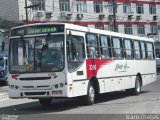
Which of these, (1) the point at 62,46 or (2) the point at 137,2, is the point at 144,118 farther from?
(2) the point at 137,2

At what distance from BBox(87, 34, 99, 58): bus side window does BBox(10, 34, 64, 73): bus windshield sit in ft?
6.07

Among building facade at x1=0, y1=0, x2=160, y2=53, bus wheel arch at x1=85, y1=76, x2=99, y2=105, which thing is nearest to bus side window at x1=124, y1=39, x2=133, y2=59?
bus wheel arch at x1=85, y1=76, x2=99, y2=105

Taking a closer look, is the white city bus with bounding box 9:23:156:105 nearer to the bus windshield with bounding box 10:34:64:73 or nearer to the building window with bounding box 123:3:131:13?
the bus windshield with bounding box 10:34:64:73

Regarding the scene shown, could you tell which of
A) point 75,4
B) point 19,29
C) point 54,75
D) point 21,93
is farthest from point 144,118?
point 75,4

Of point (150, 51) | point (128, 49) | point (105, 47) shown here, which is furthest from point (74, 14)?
point (105, 47)

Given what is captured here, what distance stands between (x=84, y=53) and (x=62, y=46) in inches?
57.4

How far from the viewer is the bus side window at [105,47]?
727 inches

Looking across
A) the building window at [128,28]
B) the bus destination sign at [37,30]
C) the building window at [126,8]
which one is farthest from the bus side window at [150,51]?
the building window at [126,8]

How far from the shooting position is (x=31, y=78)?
51.0ft

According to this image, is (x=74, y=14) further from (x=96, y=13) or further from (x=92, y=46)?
(x=92, y=46)

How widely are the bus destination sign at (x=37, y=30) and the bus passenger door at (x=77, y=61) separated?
0.41 m

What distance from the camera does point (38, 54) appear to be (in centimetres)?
1567

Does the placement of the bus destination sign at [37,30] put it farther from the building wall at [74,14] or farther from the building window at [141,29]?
the building window at [141,29]

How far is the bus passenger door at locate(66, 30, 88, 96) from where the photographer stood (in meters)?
15.6
